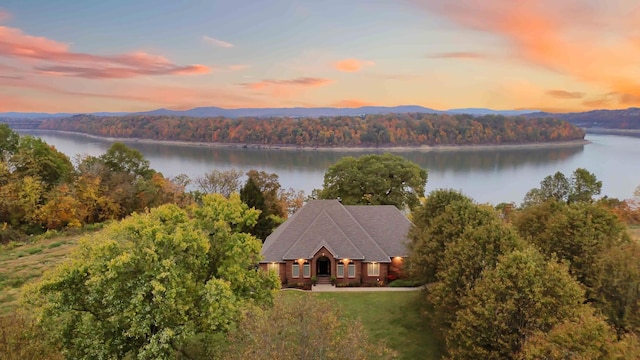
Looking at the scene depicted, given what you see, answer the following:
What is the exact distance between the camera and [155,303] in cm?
1193

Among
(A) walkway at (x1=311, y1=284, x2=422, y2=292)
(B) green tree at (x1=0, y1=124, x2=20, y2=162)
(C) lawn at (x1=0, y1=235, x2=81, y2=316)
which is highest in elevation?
(B) green tree at (x1=0, y1=124, x2=20, y2=162)

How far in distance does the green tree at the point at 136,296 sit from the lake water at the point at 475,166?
5134cm

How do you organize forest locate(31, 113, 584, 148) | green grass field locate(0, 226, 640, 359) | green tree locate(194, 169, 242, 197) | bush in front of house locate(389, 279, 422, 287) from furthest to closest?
forest locate(31, 113, 584, 148) < green tree locate(194, 169, 242, 197) < bush in front of house locate(389, 279, 422, 287) < green grass field locate(0, 226, 640, 359)

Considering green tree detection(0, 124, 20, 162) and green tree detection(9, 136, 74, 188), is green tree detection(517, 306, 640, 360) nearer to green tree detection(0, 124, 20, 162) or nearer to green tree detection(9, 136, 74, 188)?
green tree detection(9, 136, 74, 188)

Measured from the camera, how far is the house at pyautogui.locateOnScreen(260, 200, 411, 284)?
27.1 metres

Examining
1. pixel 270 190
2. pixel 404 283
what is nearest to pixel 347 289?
pixel 404 283

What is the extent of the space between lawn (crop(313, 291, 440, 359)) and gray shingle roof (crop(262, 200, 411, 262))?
3049 millimetres

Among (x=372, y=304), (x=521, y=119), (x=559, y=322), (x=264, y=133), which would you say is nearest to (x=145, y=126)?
(x=264, y=133)

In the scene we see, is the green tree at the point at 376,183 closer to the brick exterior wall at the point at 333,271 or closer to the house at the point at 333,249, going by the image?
the house at the point at 333,249

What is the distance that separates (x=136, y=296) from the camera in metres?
11.8

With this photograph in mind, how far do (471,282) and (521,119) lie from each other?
171848 millimetres

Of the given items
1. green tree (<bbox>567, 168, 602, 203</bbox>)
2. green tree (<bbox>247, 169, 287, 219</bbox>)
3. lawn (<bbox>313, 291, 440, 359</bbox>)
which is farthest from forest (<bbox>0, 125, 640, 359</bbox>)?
green tree (<bbox>567, 168, 602, 203</bbox>)

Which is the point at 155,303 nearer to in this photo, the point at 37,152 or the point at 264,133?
the point at 37,152

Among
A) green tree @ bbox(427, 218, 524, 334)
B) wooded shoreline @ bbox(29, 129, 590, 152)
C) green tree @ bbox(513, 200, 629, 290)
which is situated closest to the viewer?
green tree @ bbox(427, 218, 524, 334)
